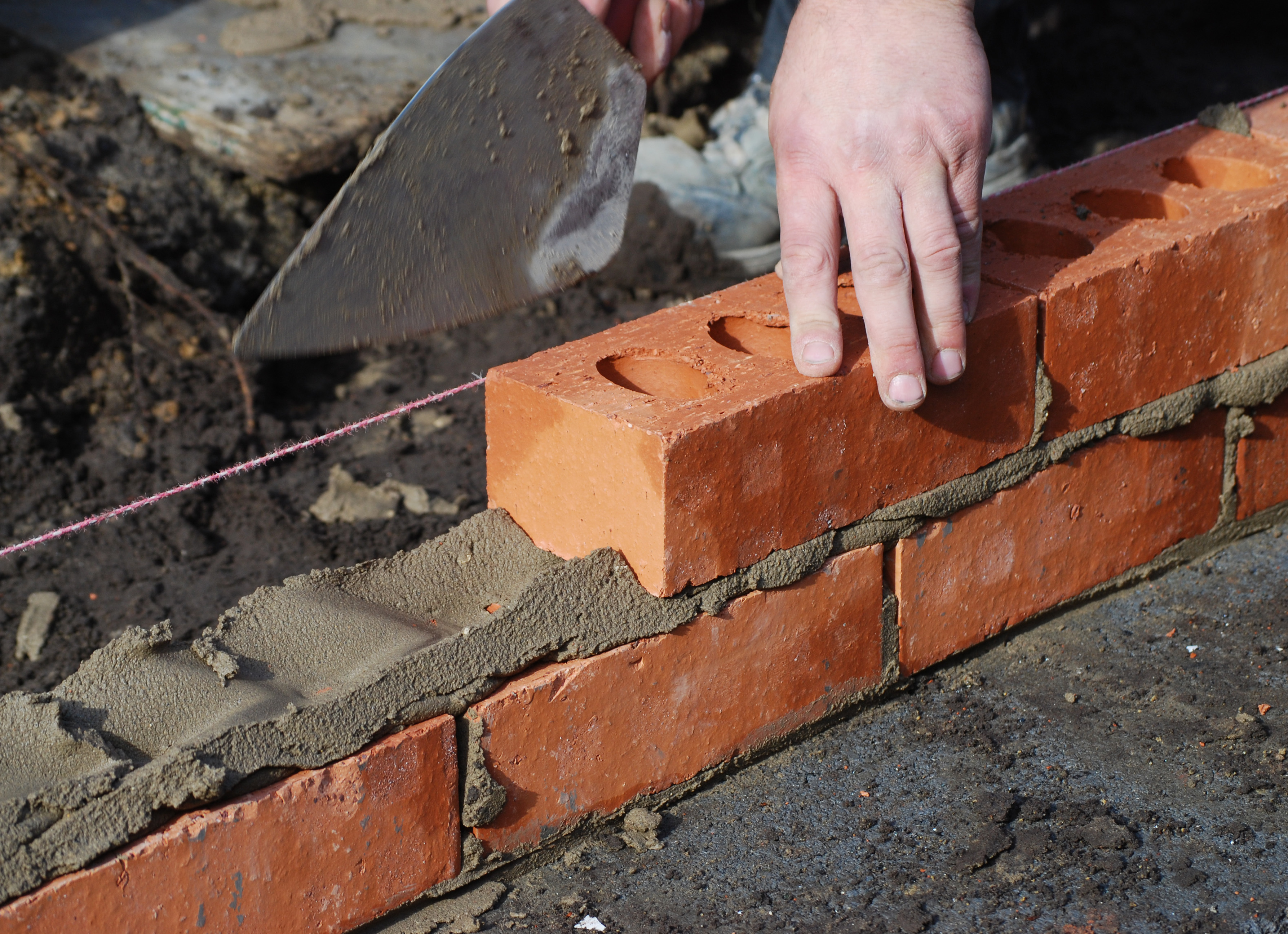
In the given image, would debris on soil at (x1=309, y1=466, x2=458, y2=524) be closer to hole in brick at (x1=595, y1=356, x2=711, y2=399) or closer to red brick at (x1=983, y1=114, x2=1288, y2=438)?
hole in brick at (x1=595, y1=356, x2=711, y2=399)

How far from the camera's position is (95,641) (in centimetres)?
299

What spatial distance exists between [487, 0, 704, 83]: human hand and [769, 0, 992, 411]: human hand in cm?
49

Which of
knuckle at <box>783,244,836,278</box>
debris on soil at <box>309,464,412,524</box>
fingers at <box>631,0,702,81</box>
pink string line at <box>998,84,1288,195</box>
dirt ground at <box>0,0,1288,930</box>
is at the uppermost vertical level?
fingers at <box>631,0,702,81</box>

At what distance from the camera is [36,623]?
3.04 metres

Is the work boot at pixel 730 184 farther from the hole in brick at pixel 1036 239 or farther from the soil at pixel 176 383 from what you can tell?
the hole in brick at pixel 1036 239

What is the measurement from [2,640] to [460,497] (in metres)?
1.14

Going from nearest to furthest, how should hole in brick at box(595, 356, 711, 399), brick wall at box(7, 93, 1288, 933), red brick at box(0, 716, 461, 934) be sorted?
red brick at box(0, 716, 461, 934) → brick wall at box(7, 93, 1288, 933) → hole in brick at box(595, 356, 711, 399)

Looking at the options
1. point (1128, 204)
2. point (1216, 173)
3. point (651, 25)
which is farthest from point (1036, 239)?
point (651, 25)

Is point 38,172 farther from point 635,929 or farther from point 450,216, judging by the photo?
point 635,929

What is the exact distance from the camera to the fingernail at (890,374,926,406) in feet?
7.09

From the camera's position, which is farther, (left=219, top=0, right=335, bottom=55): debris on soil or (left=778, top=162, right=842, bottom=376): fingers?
(left=219, top=0, right=335, bottom=55): debris on soil

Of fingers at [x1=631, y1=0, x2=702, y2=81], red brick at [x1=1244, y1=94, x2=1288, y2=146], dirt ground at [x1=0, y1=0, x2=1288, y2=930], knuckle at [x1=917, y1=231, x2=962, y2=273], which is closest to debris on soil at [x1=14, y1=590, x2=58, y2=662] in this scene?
dirt ground at [x1=0, y1=0, x2=1288, y2=930]

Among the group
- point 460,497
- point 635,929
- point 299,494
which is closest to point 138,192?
point 299,494

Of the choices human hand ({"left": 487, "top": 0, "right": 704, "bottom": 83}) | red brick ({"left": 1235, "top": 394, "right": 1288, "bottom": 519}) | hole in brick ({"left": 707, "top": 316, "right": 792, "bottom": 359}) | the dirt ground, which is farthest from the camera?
the dirt ground
